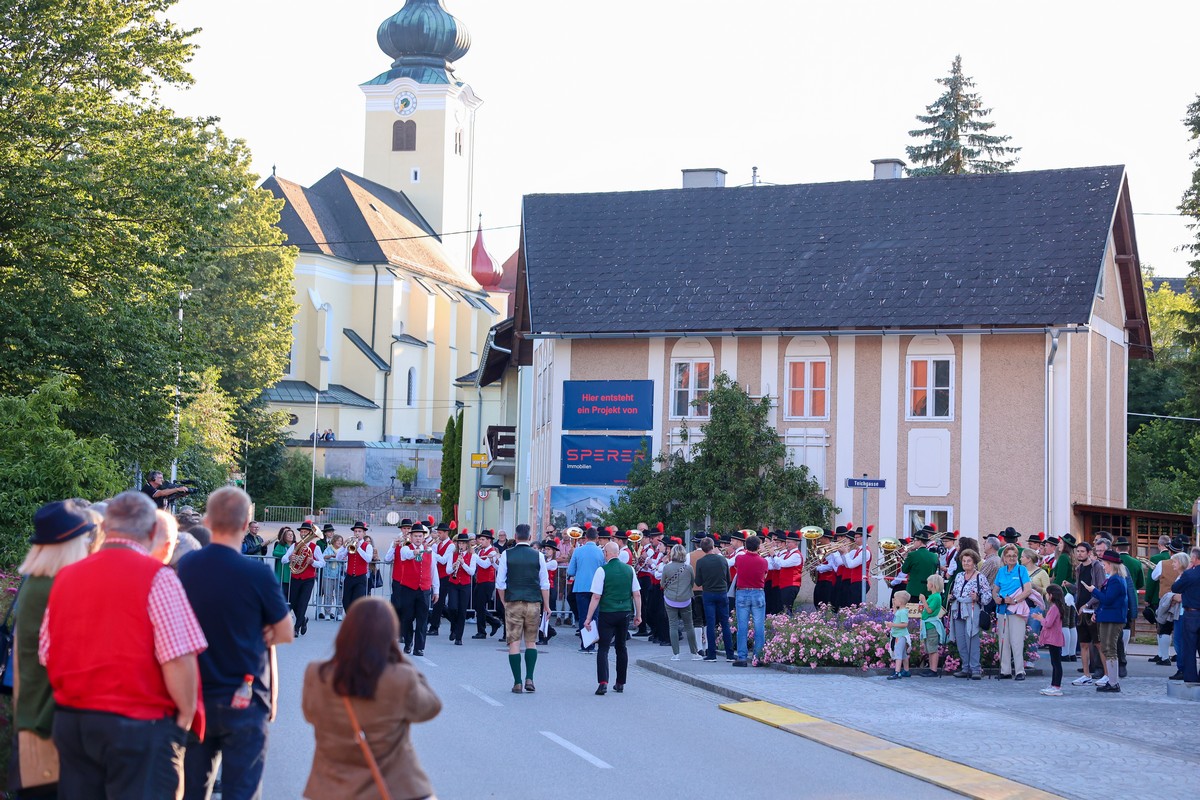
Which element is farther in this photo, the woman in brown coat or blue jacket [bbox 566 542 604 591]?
blue jacket [bbox 566 542 604 591]

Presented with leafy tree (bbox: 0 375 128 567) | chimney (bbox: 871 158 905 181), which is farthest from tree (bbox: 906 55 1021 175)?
leafy tree (bbox: 0 375 128 567)

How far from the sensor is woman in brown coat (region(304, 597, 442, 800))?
594 cm

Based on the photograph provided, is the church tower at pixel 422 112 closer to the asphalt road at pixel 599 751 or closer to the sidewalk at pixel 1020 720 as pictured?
the sidewalk at pixel 1020 720

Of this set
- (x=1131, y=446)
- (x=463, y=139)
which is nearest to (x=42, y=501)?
(x=1131, y=446)

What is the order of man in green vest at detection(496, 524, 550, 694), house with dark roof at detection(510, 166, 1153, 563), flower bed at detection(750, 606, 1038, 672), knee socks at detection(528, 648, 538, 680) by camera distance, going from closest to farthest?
man in green vest at detection(496, 524, 550, 694), knee socks at detection(528, 648, 538, 680), flower bed at detection(750, 606, 1038, 672), house with dark roof at detection(510, 166, 1153, 563)

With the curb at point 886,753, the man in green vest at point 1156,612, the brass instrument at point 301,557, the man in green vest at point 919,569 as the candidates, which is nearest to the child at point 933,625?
the man in green vest at point 919,569

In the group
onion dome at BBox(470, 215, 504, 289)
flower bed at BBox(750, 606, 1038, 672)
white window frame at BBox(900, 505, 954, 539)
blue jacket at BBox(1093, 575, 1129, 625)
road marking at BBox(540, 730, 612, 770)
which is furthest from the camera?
onion dome at BBox(470, 215, 504, 289)

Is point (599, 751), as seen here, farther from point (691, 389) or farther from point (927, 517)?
point (691, 389)

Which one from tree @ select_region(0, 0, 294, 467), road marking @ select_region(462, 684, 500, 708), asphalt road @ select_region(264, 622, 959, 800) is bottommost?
road marking @ select_region(462, 684, 500, 708)

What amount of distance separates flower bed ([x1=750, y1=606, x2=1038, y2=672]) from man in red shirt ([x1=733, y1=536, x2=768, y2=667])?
0.28 meters

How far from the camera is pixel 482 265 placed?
10306cm

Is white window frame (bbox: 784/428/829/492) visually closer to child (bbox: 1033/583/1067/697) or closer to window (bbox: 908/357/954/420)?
window (bbox: 908/357/954/420)

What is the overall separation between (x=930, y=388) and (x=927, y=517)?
9.24 ft

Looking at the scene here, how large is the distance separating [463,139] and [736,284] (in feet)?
Result: 222
